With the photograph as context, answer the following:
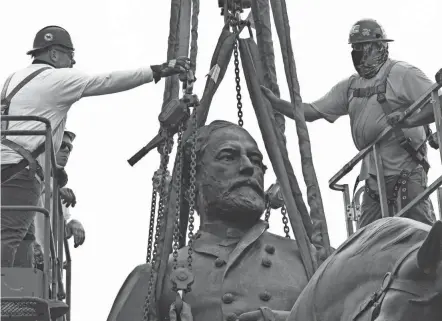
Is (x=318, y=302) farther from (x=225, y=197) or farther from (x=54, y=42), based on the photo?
(x=54, y=42)

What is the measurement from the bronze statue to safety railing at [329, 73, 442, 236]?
47.5 inches

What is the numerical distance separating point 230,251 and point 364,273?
4093 millimetres

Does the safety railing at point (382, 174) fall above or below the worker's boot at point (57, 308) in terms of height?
above

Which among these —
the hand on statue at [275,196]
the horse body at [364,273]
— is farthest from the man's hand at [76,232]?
the horse body at [364,273]

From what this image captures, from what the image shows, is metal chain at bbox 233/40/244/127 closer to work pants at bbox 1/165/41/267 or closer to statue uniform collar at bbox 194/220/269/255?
statue uniform collar at bbox 194/220/269/255

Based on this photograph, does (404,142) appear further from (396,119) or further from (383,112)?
(383,112)

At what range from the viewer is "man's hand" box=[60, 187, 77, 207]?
698 inches

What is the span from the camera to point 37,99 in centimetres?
1519

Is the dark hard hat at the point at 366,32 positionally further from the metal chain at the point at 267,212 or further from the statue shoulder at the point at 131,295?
the statue shoulder at the point at 131,295

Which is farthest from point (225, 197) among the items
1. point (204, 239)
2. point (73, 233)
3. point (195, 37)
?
point (73, 233)

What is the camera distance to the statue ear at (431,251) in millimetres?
9773

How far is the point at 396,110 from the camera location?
1599cm

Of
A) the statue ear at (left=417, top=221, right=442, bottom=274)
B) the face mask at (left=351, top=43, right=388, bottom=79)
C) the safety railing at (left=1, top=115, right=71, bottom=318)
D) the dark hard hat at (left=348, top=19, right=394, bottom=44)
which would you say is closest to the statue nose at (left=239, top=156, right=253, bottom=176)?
the safety railing at (left=1, top=115, right=71, bottom=318)

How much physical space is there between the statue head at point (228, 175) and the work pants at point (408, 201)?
1.36m
